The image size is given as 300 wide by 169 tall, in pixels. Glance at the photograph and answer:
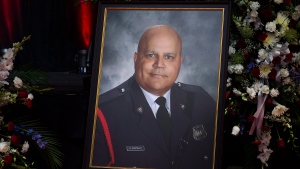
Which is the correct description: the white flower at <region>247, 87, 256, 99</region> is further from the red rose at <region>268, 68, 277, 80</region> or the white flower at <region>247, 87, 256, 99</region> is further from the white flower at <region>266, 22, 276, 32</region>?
the white flower at <region>266, 22, 276, 32</region>

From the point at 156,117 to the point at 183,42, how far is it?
408mm

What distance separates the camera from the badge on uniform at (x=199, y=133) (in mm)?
3332

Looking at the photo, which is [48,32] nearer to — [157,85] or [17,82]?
[17,82]

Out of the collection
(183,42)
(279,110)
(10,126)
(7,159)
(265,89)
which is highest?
(183,42)

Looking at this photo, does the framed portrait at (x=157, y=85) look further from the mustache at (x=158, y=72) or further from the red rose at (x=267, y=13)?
the red rose at (x=267, y=13)

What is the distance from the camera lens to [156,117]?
3.45 meters

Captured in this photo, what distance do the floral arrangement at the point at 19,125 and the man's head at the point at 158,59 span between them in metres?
0.55

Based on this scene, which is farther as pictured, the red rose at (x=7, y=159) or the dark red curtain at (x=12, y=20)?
the dark red curtain at (x=12, y=20)

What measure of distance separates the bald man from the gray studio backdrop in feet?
0.11

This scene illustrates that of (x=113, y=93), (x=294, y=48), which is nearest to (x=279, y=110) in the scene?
(x=294, y=48)

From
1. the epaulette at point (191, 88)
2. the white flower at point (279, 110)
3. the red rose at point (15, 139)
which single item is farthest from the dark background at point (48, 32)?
the white flower at point (279, 110)

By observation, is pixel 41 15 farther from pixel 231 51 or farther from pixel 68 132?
A: pixel 231 51

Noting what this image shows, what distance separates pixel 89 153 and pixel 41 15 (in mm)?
3569

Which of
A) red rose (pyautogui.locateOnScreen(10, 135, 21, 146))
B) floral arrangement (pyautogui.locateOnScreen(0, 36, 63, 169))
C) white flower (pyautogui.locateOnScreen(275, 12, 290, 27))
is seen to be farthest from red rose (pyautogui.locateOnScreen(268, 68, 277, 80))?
red rose (pyautogui.locateOnScreen(10, 135, 21, 146))
